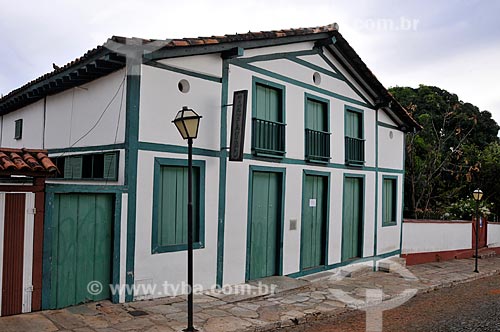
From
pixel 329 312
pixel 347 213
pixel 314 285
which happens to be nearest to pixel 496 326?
pixel 329 312

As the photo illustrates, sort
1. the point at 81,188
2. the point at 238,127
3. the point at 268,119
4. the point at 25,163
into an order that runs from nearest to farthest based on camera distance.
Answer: the point at 25,163 < the point at 81,188 < the point at 238,127 < the point at 268,119

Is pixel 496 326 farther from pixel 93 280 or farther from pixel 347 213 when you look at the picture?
pixel 93 280

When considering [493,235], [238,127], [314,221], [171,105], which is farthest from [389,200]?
[171,105]

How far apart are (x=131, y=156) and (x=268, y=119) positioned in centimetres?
361

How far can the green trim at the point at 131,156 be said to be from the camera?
24.3 ft

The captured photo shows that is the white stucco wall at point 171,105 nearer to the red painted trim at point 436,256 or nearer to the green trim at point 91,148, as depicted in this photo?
the green trim at point 91,148

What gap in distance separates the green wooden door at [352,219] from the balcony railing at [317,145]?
128cm

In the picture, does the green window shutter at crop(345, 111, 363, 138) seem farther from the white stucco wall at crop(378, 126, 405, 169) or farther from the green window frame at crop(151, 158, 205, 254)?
the green window frame at crop(151, 158, 205, 254)

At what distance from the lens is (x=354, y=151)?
12.6 m

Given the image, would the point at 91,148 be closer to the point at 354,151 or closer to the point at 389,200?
the point at 354,151

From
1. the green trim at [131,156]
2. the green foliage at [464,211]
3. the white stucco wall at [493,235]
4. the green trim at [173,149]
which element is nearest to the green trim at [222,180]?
the green trim at [173,149]

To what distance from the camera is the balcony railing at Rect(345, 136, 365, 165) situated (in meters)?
12.3

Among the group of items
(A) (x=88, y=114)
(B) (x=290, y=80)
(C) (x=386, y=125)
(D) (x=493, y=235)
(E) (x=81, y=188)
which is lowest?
(D) (x=493, y=235)

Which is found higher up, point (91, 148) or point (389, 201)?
point (91, 148)
